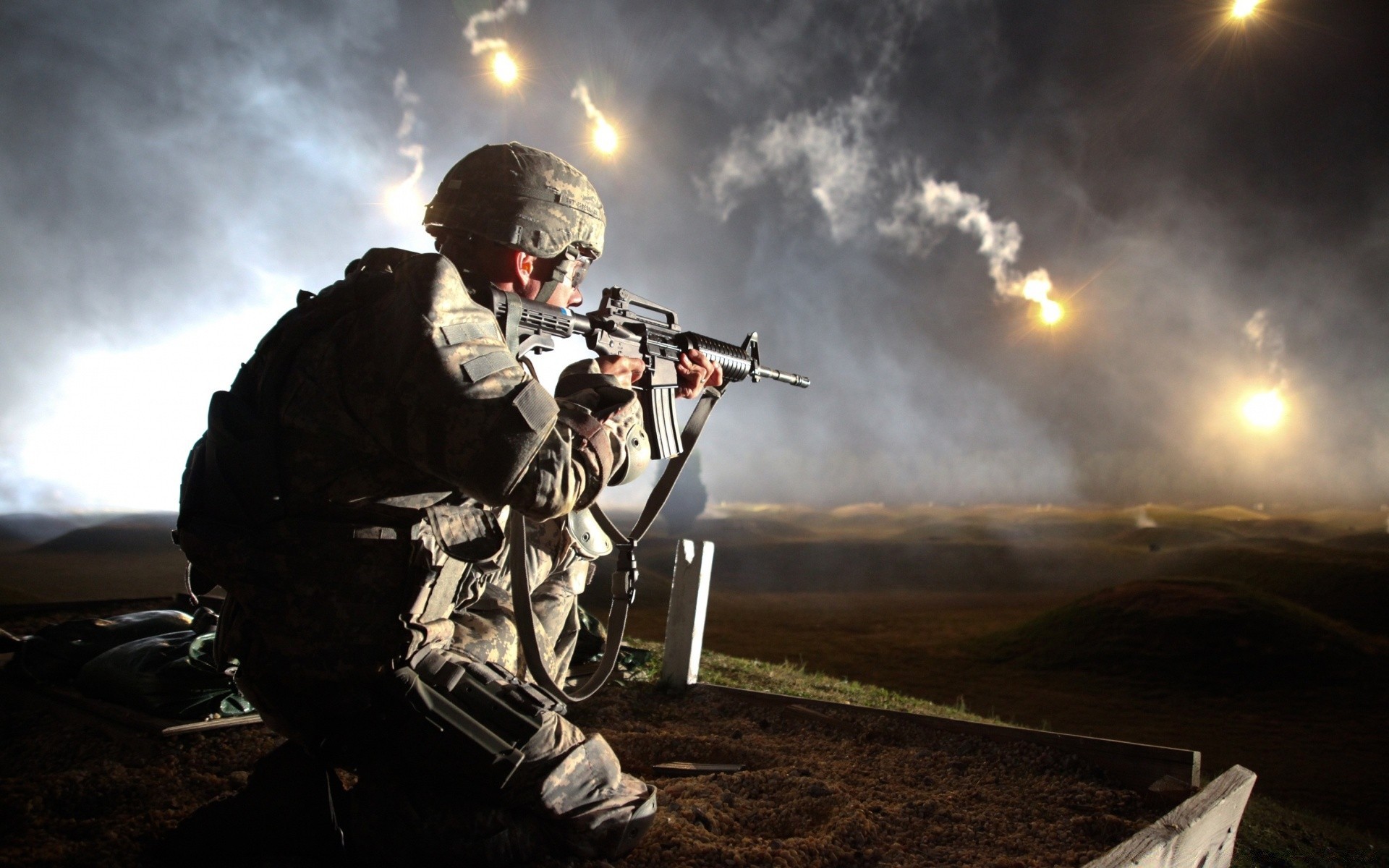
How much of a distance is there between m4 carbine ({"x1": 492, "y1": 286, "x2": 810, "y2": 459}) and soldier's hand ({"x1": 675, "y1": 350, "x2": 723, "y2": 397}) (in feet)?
0.10

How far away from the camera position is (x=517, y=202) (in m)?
2.88

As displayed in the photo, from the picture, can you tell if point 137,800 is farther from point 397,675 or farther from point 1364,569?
point 1364,569

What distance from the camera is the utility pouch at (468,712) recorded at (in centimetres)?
195

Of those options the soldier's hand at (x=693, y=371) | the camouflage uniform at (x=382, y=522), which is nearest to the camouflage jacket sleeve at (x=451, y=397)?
the camouflage uniform at (x=382, y=522)

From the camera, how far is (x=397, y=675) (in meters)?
2.02

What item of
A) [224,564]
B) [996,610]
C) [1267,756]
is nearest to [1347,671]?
[1267,756]

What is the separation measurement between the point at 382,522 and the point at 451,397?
493 mm

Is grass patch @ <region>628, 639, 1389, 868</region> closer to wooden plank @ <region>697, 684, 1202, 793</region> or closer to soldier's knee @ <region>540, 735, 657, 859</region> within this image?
wooden plank @ <region>697, 684, 1202, 793</region>

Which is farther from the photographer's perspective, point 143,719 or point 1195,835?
point 143,719

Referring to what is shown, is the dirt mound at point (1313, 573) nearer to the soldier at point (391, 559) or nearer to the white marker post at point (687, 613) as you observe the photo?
the white marker post at point (687, 613)

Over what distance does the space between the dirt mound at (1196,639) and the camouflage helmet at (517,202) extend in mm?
8292

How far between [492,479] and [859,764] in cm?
257

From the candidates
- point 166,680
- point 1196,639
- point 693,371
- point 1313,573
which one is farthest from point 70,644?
point 1313,573

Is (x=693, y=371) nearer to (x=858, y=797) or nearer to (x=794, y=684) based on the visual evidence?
(x=858, y=797)
